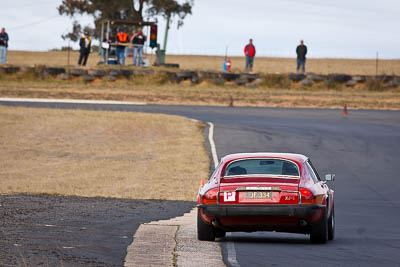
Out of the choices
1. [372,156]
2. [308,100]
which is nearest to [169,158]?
[372,156]

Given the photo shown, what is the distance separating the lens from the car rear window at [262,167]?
40.1 feet

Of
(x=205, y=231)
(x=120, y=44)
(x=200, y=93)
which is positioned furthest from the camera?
(x=120, y=44)

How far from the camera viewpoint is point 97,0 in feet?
241

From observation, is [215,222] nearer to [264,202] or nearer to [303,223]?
[264,202]

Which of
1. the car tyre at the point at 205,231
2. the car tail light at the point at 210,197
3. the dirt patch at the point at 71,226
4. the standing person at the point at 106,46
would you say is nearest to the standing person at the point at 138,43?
the standing person at the point at 106,46

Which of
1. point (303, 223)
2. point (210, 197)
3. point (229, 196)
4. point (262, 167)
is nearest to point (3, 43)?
point (262, 167)

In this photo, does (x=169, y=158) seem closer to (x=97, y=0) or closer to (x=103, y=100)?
(x=103, y=100)

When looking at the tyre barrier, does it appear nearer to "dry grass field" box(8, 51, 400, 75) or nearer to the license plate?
"dry grass field" box(8, 51, 400, 75)

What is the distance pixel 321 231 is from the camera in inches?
465

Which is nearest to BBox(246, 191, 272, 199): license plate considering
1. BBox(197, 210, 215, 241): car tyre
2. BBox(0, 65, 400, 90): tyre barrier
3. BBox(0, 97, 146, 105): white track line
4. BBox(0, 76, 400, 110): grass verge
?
BBox(197, 210, 215, 241): car tyre

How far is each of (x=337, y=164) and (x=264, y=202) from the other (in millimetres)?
14870

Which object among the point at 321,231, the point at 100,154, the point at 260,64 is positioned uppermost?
the point at 321,231

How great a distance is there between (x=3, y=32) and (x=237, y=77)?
1310 centimetres

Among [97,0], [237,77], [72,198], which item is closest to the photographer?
[72,198]
